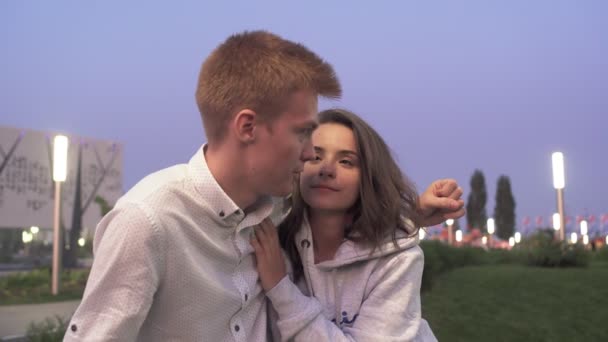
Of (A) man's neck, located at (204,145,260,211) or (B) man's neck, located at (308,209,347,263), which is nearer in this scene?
(A) man's neck, located at (204,145,260,211)

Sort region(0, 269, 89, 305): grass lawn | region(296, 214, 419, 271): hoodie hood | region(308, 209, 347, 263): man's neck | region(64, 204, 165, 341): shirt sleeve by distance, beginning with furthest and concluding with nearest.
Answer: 1. region(0, 269, 89, 305): grass lawn
2. region(308, 209, 347, 263): man's neck
3. region(296, 214, 419, 271): hoodie hood
4. region(64, 204, 165, 341): shirt sleeve

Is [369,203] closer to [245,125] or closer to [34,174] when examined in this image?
[245,125]

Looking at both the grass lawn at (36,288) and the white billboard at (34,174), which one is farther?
the white billboard at (34,174)

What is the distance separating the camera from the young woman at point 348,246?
1966mm

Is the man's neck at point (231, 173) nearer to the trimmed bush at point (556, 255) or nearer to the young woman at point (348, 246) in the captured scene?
the young woman at point (348, 246)

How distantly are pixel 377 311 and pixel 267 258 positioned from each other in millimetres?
360

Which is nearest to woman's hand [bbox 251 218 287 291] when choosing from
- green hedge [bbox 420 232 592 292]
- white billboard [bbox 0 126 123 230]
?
green hedge [bbox 420 232 592 292]

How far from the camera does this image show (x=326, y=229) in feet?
7.50

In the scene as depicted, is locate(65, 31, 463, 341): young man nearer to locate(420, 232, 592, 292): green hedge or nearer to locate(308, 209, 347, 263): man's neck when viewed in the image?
locate(308, 209, 347, 263): man's neck

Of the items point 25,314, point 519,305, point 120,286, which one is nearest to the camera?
point 120,286

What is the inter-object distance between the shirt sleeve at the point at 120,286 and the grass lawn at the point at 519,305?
6.43 metres

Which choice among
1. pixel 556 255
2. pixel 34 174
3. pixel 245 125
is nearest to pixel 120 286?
pixel 245 125

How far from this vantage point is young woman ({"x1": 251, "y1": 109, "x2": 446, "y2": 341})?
1.97m

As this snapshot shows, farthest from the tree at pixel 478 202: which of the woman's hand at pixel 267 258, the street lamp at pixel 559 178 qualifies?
the woman's hand at pixel 267 258
